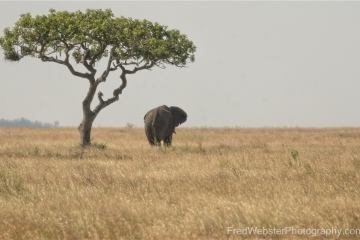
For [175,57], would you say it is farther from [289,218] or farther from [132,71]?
[289,218]

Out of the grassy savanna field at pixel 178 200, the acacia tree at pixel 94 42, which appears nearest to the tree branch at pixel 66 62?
the acacia tree at pixel 94 42

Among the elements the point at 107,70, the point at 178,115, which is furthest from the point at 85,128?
the point at 178,115

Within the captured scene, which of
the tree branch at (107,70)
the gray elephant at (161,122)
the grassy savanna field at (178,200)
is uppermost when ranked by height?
the tree branch at (107,70)

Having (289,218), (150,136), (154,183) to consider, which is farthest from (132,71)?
(289,218)

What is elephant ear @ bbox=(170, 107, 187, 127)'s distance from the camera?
33.8 m

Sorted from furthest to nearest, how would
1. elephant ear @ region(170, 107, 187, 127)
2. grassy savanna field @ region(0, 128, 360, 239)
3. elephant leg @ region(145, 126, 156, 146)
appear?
elephant ear @ region(170, 107, 187, 127)
elephant leg @ region(145, 126, 156, 146)
grassy savanna field @ region(0, 128, 360, 239)

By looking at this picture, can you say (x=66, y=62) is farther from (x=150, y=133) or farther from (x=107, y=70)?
(x=150, y=133)

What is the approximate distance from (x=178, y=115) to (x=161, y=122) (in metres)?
1.75

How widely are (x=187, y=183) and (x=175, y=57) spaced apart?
21.8m

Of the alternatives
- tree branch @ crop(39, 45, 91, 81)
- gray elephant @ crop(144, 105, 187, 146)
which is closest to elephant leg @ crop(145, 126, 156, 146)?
gray elephant @ crop(144, 105, 187, 146)

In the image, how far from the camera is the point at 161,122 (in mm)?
32531

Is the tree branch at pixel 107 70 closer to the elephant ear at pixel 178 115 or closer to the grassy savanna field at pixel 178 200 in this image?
the elephant ear at pixel 178 115

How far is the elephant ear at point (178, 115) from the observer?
33.8 m

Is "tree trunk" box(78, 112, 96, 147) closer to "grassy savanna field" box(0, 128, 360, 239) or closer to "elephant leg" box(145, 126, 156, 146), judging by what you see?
"elephant leg" box(145, 126, 156, 146)
